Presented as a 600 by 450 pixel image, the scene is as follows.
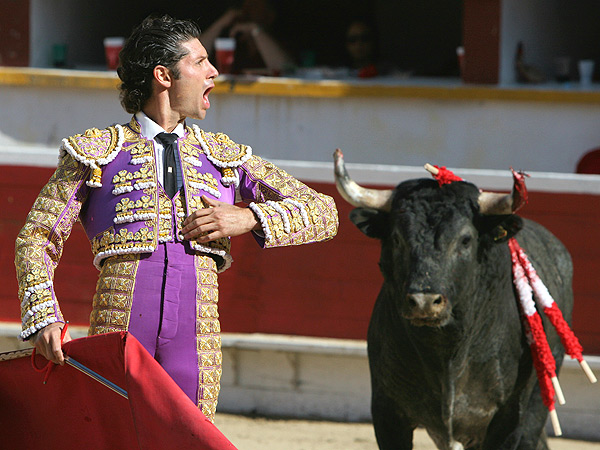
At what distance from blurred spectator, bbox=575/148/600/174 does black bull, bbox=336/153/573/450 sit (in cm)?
313

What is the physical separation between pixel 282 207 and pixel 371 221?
917 millimetres

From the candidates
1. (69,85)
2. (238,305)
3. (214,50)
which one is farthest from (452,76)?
(238,305)

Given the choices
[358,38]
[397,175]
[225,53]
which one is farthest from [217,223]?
[358,38]

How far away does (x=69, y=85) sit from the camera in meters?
7.52

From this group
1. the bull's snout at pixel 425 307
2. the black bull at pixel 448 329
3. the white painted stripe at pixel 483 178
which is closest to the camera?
the bull's snout at pixel 425 307

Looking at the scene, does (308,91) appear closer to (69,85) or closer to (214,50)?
(214,50)

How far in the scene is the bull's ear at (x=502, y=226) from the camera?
3209 mm

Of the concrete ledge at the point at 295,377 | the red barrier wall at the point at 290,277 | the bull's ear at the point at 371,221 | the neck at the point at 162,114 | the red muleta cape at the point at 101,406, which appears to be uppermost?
the neck at the point at 162,114

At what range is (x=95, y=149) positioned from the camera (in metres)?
2.43

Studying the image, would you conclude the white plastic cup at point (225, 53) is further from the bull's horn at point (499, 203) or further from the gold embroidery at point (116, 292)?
the gold embroidery at point (116, 292)

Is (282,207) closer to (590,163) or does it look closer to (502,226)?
(502,226)

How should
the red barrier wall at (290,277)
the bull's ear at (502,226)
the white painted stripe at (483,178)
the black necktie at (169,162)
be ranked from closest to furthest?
1. the black necktie at (169,162)
2. the bull's ear at (502,226)
3. the white painted stripe at (483,178)
4. the red barrier wall at (290,277)

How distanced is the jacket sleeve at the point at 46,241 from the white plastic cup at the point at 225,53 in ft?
16.1

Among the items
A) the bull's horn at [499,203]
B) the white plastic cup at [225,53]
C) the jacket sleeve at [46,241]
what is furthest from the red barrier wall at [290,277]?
the jacket sleeve at [46,241]
